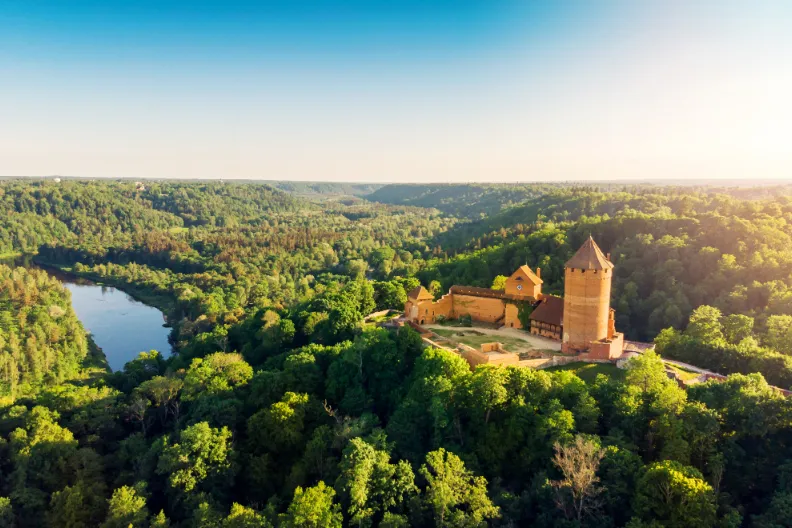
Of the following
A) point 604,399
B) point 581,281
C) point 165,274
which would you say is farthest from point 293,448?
point 165,274

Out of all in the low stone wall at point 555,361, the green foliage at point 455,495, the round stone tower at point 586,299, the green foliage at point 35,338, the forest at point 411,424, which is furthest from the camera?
the green foliage at point 35,338

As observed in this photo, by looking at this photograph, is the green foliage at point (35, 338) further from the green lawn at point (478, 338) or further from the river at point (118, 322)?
the green lawn at point (478, 338)

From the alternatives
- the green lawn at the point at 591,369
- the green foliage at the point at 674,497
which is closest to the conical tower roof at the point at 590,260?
the green lawn at the point at 591,369

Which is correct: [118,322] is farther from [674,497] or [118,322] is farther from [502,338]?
[674,497]

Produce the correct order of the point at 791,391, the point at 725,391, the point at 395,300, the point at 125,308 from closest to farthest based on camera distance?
1. the point at 725,391
2. the point at 791,391
3. the point at 395,300
4. the point at 125,308

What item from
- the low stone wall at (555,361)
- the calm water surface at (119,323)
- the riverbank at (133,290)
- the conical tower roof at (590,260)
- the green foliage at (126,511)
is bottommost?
the calm water surface at (119,323)

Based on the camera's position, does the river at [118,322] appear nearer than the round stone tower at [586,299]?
No

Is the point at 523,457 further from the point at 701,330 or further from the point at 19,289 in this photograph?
the point at 19,289

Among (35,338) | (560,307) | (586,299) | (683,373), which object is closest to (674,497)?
(683,373)
